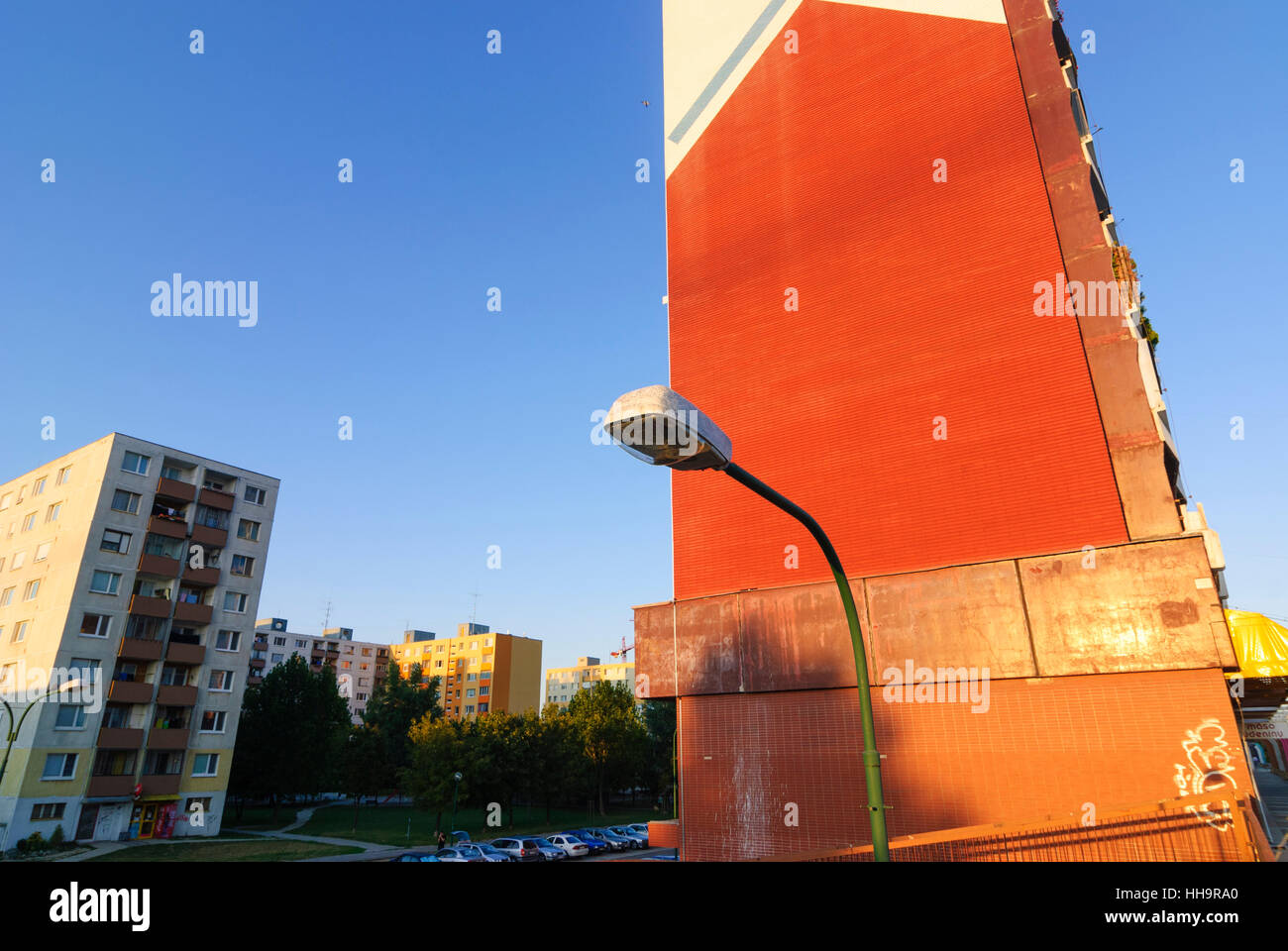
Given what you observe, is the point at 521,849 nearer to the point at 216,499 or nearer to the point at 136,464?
the point at 216,499

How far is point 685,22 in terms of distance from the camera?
2458cm

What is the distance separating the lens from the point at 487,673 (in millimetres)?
99438

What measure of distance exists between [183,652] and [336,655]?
68.4 metres

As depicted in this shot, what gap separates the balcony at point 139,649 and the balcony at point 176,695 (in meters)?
1.98

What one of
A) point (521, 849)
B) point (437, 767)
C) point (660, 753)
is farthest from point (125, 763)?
point (660, 753)

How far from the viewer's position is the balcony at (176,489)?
46094 millimetres

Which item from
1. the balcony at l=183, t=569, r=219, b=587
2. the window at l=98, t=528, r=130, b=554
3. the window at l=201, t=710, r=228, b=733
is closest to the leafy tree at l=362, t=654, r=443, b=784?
the window at l=201, t=710, r=228, b=733

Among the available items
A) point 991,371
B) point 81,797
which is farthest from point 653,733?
point 991,371

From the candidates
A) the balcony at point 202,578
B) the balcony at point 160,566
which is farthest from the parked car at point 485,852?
the balcony at point 160,566

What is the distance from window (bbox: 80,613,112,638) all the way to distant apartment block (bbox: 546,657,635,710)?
8316 cm
